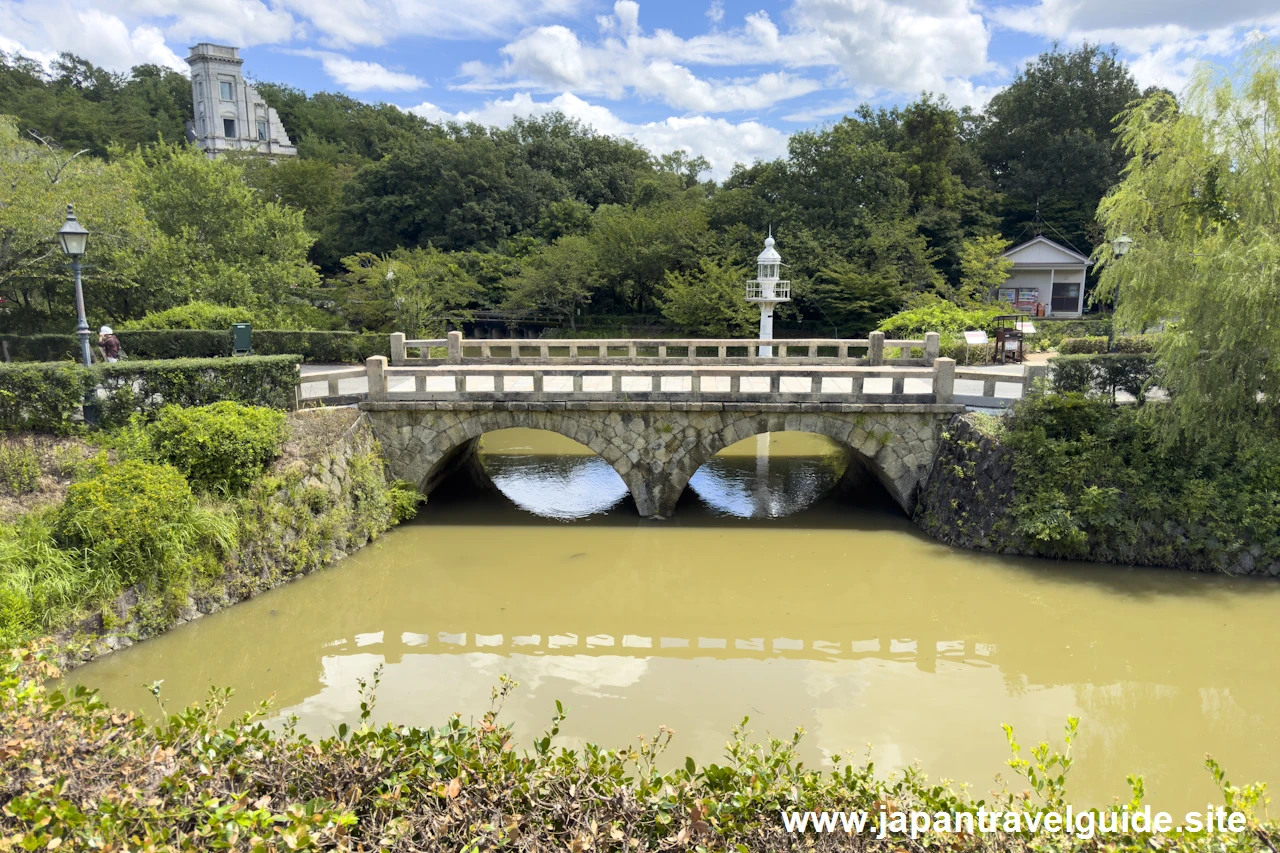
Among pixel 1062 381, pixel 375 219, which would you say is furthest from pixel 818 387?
pixel 375 219

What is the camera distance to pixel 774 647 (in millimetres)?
10789

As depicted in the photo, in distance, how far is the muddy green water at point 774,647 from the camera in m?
8.68

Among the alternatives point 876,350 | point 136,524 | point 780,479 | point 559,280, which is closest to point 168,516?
point 136,524

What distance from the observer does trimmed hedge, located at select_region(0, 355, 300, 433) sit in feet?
A: 41.0

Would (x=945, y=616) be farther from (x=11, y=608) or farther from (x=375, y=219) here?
(x=375, y=219)

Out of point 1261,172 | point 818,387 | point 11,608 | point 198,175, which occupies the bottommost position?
point 11,608

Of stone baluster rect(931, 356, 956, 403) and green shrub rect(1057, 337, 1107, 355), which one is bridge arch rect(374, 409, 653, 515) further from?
green shrub rect(1057, 337, 1107, 355)

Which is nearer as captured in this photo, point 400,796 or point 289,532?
point 400,796

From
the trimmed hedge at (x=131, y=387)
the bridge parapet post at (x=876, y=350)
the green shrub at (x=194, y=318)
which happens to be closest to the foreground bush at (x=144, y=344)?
the green shrub at (x=194, y=318)

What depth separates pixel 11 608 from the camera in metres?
9.02

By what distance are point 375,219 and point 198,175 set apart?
1574cm

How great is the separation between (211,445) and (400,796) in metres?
9.07

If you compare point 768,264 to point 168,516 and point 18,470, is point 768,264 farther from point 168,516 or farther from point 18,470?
point 18,470

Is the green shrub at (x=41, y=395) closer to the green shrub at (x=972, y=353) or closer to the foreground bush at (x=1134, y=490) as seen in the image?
the foreground bush at (x=1134, y=490)
